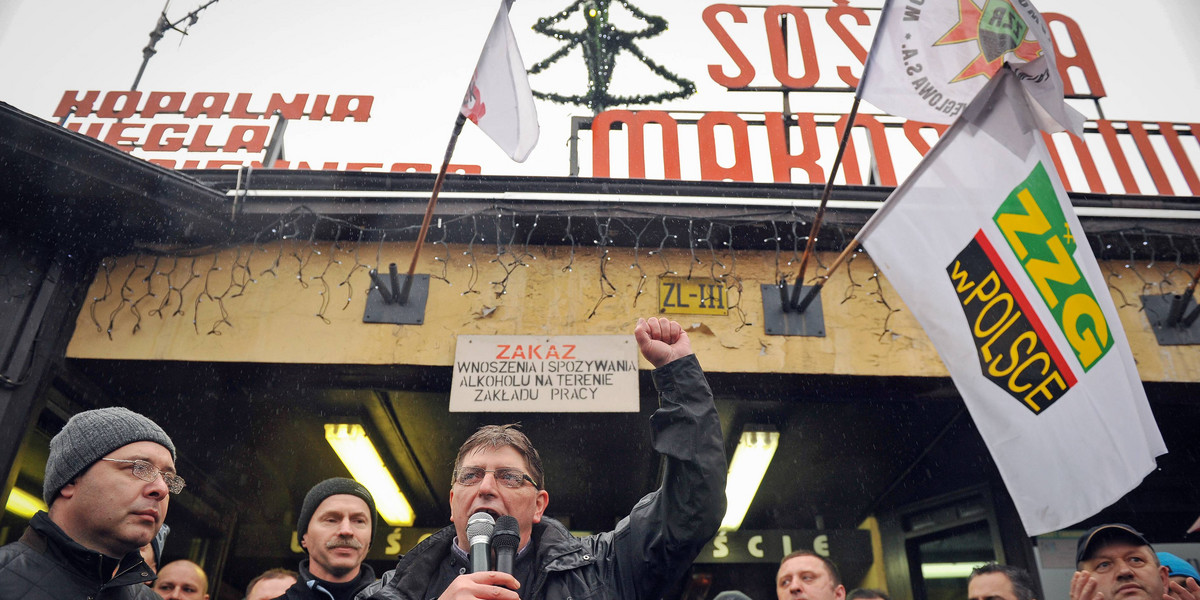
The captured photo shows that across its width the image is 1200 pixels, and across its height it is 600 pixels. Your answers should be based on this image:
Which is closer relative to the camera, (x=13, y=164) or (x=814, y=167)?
(x=13, y=164)

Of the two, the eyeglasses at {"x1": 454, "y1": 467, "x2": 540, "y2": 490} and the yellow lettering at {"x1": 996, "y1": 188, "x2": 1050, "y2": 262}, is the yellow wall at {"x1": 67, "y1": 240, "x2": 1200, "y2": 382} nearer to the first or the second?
the yellow lettering at {"x1": 996, "y1": 188, "x2": 1050, "y2": 262}

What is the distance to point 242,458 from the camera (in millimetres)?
8023

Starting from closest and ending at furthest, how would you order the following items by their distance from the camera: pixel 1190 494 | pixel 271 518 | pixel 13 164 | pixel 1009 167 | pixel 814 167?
1. pixel 1009 167
2. pixel 13 164
3. pixel 814 167
4. pixel 1190 494
5. pixel 271 518

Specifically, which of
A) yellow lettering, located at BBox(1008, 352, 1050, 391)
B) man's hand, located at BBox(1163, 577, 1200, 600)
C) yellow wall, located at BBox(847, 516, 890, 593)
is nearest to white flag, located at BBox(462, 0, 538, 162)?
yellow lettering, located at BBox(1008, 352, 1050, 391)

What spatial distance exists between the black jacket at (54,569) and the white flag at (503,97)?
3033mm

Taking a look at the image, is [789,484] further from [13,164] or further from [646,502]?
[13,164]

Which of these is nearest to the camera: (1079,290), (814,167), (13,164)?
(1079,290)

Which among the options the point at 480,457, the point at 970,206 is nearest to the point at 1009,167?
the point at 970,206

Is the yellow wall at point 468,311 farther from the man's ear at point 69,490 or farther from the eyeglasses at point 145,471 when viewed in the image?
the man's ear at point 69,490

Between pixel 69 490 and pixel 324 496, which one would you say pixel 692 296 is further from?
pixel 69 490

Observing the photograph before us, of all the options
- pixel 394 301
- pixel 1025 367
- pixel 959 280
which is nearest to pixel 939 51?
pixel 959 280

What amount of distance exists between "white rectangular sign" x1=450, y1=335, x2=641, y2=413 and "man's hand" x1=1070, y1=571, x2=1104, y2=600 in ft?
8.93

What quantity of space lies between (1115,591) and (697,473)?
2.56 meters

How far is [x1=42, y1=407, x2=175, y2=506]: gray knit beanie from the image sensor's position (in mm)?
2525
